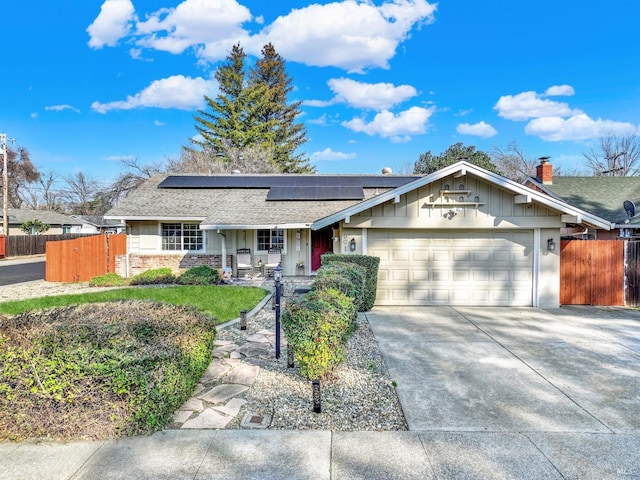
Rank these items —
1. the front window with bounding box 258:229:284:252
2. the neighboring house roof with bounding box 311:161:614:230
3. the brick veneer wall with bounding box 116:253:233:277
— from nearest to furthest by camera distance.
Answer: the neighboring house roof with bounding box 311:161:614:230 → the brick veneer wall with bounding box 116:253:233:277 → the front window with bounding box 258:229:284:252

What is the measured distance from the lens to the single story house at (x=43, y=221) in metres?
31.3

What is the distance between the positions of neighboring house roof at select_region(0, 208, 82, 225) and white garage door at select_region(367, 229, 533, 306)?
3442cm

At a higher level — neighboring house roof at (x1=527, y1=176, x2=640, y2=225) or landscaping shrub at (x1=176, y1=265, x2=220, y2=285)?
neighboring house roof at (x1=527, y1=176, x2=640, y2=225)

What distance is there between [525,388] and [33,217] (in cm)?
4191

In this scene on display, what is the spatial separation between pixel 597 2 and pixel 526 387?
46.8ft

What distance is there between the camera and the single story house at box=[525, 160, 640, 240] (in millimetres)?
13797

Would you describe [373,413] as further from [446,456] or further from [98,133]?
[98,133]

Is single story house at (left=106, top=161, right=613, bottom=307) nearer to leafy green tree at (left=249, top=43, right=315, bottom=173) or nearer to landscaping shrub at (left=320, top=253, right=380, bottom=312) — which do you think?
landscaping shrub at (left=320, top=253, right=380, bottom=312)

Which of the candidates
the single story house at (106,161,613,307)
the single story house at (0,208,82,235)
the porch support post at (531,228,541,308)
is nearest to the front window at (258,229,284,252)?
the single story house at (106,161,613,307)

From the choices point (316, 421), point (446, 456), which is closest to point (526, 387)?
point (446, 456)

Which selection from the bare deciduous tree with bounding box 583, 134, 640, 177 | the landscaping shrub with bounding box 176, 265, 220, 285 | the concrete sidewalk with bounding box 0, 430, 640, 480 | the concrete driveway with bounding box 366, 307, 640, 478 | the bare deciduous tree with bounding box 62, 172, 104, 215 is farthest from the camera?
the bare deciduous tree with bounding box 62, 172, 104, 215

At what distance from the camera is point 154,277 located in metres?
12.6

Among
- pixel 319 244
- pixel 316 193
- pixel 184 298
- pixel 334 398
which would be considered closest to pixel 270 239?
pixel 319 244

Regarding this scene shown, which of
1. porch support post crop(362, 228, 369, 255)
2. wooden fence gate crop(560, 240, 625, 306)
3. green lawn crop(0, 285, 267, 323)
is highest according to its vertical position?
porch support post crop(362, 228, 369, 255)
